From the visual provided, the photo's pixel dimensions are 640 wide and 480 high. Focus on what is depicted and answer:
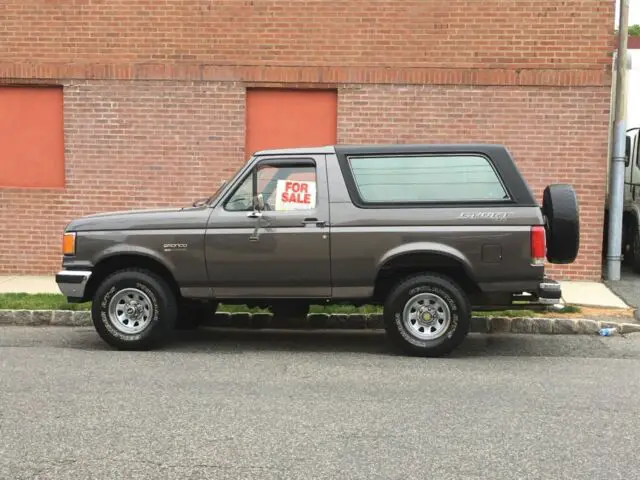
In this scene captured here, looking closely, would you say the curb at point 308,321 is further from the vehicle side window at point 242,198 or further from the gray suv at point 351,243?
the vehicle side window at point 242,198

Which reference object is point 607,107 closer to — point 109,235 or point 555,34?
point 555,34

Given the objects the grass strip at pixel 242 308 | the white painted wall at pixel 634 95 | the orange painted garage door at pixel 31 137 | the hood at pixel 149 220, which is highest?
the white painted wall at pixel 634 95

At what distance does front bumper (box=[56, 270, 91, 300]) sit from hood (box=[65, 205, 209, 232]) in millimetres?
437

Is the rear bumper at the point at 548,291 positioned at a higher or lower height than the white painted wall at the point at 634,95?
lower

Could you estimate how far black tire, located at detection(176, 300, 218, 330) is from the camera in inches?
292

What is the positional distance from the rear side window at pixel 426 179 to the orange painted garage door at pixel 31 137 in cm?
642

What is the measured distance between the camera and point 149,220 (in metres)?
6.77

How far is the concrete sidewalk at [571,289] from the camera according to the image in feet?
29.5

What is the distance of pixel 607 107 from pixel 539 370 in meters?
5.69

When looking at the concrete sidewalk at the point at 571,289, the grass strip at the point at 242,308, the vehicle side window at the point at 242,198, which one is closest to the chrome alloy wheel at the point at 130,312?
the vehicle side window at the point at 242,198

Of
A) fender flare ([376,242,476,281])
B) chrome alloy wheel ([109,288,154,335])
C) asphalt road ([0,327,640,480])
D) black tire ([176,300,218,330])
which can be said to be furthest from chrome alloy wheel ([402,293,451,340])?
chrome alloy wheel ([109,288,154,335])

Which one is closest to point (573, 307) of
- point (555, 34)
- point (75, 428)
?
point (555, 34)

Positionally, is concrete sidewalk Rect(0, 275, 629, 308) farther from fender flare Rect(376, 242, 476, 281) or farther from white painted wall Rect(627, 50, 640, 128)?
white painted wall Rect(627, 50, 640, 128)

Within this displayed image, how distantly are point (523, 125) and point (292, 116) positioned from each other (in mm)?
3577
